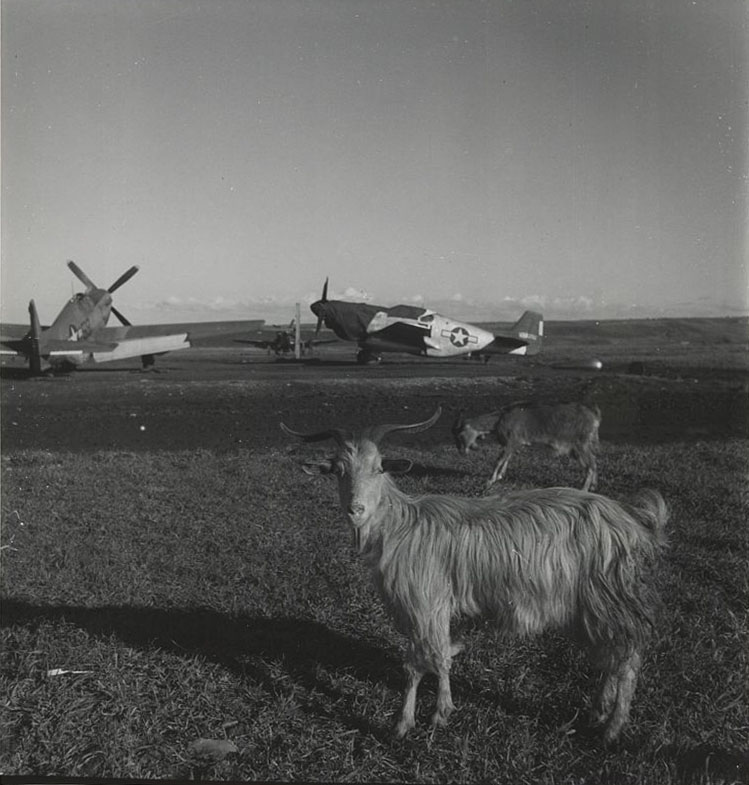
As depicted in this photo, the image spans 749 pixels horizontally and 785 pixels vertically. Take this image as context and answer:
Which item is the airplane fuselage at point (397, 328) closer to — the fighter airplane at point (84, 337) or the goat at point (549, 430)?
the goat at point (549, 430)

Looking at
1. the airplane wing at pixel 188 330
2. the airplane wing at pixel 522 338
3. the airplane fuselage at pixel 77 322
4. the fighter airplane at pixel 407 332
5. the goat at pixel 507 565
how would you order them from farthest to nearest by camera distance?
1. the airplane fuselage at pixel 77 322
2. the airplane wing at pixel 188 330
3. the fighter airplane at pixel 407 332
4. the airplane wing at pixel 522 338
5. the goat at pixel 507 565

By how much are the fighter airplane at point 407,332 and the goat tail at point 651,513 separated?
6.41 meters

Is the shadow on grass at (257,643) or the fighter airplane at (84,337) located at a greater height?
the fighter airplane at (84,337)

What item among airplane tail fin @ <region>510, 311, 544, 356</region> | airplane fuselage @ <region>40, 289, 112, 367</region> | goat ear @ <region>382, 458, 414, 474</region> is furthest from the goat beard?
airplane fuselage @ <region>40, 289, 112, 367</region>

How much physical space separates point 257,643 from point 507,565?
6.89 feet

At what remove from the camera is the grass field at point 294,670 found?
3.49 meters

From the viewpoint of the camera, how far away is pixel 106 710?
389 centimetres

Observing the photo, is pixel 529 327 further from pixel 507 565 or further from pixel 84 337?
pixel 84 337

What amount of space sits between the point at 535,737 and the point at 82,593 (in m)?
3.96

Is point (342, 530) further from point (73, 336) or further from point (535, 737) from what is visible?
point (73, 336)

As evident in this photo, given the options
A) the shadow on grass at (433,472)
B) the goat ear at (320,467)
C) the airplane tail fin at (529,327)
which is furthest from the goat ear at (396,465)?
the airplane tail fin at (529,327)

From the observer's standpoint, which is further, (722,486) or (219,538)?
(722,486)

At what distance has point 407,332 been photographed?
34.3 ft

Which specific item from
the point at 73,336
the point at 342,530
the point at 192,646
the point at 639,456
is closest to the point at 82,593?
the point at 192,646
